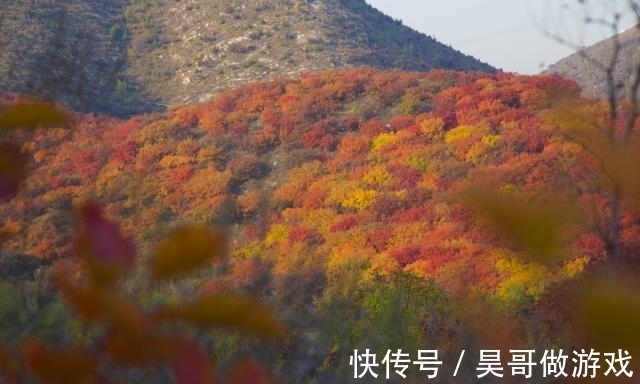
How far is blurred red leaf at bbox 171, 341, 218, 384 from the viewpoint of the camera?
750mm

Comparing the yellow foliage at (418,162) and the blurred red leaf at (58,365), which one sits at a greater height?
the blurred red leaf at (58,365)

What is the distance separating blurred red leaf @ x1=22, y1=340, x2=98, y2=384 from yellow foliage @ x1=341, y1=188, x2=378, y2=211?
12473 mm

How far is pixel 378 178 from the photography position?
569 inches

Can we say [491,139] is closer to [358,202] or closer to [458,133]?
[458,133]

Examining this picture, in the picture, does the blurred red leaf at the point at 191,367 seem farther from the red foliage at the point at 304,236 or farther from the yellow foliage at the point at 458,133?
the yellow foliage at the point at 458,133

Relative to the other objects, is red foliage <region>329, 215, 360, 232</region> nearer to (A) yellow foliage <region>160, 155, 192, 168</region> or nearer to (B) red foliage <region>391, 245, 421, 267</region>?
(B) red foliage <region>391, 245, 421, 267</region>

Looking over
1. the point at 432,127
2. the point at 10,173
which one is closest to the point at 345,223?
the point at 432,127

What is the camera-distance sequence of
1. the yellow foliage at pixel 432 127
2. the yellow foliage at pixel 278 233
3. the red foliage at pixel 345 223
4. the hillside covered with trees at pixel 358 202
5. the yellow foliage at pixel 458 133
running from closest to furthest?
the hillside covered with trees at pixel 358 202
the yellow foliage at pixel 278 233
the red foliage at pixel 345 223
the yellow foliage at pixel 458 133
the yellow foliage at pixel 432 127

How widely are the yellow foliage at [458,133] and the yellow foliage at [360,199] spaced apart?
222 cm

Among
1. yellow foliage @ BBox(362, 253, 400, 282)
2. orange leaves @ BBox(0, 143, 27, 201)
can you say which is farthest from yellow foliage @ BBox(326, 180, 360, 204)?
orange leaves @ BBox(0, 143, 27, 201)

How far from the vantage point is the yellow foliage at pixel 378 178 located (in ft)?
46.7

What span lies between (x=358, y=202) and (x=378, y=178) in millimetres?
1008

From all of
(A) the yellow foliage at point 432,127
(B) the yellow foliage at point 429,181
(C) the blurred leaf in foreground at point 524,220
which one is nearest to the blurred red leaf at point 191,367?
(C) the blurred leaf in foreground at point 524,220

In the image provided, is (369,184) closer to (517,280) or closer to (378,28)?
(517,280)
